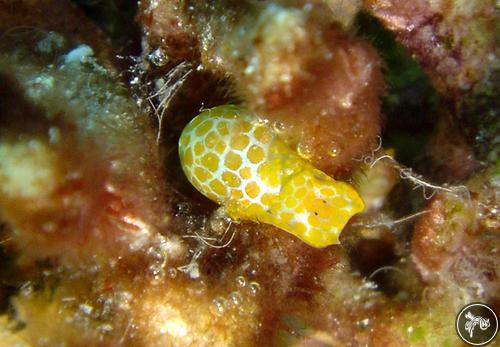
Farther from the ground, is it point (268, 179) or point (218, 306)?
point (268, 179)

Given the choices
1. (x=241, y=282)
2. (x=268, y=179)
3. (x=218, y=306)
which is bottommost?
(x=218, y=306)

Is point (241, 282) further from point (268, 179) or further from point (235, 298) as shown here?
point (268, 179)

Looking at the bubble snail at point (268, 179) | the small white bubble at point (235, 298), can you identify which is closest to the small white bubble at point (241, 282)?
the small white bubble at point (235, 298)

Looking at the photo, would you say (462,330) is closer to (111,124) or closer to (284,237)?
(284,237)

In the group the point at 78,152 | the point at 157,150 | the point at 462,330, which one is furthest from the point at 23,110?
the point at 462,330

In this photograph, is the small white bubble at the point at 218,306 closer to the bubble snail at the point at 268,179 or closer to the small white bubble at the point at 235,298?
the small white bubble at the point at 235,298

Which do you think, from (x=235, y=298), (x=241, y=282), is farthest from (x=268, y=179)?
(x=235, y=298)

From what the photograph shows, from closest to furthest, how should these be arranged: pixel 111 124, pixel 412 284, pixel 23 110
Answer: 1. pixel 23 110
2. pixel 111 124
3. pixel 412 284

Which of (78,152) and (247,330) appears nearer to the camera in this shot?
(78,152)
